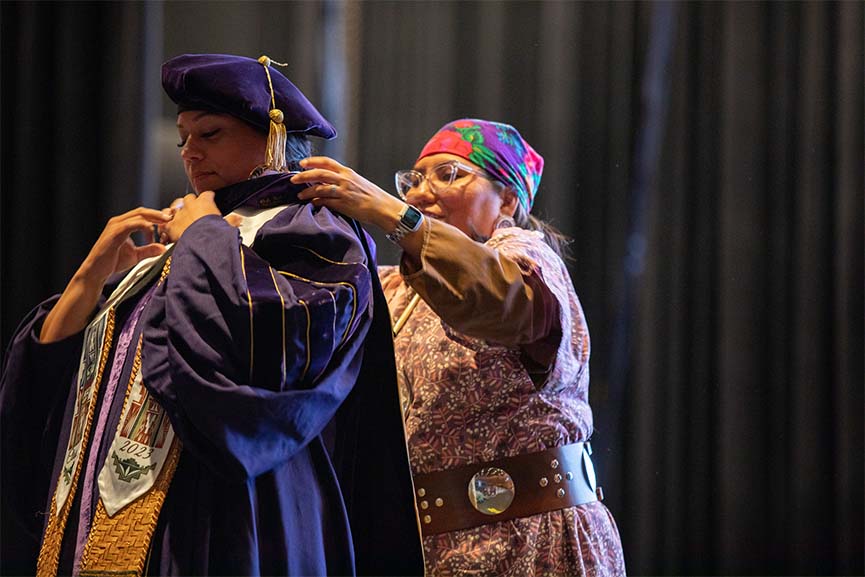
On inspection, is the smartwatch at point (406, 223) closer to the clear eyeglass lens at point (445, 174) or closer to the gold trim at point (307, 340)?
the gold trim at point (307, 340)

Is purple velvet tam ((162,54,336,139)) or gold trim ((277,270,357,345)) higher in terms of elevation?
purple velvet tam ((162,54,336,139))

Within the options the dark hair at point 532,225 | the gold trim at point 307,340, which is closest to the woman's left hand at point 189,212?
the gold trim at point 307,340

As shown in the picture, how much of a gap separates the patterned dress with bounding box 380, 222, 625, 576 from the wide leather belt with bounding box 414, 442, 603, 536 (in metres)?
0.02

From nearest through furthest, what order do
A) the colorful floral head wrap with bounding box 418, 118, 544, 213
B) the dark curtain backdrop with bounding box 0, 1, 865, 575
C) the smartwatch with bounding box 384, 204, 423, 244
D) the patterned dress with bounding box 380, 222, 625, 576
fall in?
the smartwatch with bounding box 384, 204, 423, 244 < the patterned dress with bounding box 380, 222, 625, 576 < the colorful floral head wrap with bounding box 418, 118, 544, 213 < the dark curtain backdrop with bounding box 0, 1, 865, 575

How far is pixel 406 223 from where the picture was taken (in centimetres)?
188

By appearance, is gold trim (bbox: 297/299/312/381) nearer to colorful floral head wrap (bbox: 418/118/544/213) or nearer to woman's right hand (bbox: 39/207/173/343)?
woman's right hand (bbox: 39/207/173/343)

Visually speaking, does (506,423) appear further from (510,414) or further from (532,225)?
(532,225)

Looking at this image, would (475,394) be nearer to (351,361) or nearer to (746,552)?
(351,361)

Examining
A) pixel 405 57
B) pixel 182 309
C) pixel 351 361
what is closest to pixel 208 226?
pixel 182 309

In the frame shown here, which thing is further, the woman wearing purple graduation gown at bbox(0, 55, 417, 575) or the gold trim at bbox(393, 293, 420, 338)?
the gold trim at bbox(393, 293, 420, 338)

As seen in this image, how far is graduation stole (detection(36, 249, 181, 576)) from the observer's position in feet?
5.32

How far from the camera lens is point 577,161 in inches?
153

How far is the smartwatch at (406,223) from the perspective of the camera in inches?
73.7

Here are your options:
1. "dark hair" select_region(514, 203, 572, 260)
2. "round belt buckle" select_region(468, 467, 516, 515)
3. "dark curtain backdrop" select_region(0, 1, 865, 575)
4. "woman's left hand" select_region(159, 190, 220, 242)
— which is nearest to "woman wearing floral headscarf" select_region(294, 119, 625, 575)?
"round belt buckle" select_region(468, 467, 516, 515)
